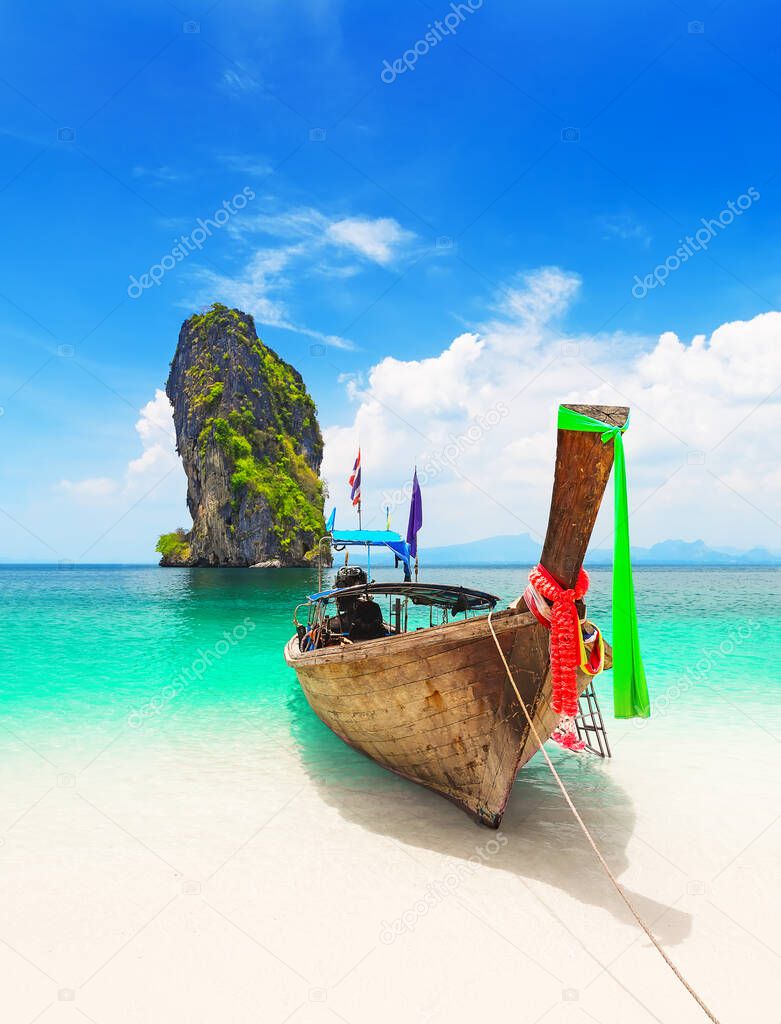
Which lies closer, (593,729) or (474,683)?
(474,683)

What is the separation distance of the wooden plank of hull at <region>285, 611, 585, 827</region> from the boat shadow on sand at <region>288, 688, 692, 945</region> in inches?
14.4

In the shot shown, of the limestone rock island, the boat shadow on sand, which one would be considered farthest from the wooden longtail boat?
the limestone rock island

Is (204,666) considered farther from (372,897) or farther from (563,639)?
(563,639)

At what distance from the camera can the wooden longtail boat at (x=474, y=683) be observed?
14.8 feet

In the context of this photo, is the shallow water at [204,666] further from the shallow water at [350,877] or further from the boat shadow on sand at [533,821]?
the boat shadow on sand at [533,821]

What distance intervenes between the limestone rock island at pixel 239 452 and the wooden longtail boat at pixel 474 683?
66.0 meters

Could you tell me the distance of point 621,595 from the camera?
14.0ft

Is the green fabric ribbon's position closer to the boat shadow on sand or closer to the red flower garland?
the red flower garland

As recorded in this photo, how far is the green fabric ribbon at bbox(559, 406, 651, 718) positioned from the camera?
4.11 m

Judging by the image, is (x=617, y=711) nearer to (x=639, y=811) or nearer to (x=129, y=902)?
(x=639, y=811)

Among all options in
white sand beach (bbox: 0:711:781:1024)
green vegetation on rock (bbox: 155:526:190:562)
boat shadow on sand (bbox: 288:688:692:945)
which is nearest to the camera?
white sand beach (bbox: 0:711:781:1024)

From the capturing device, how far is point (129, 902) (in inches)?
196

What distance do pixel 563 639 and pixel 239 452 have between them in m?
70.2

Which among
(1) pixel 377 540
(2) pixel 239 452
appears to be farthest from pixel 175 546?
(1) pixel 377 540
